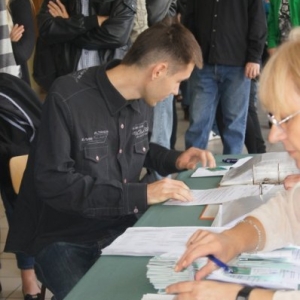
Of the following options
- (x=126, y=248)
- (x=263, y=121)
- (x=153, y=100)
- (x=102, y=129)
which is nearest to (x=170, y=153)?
(x=153, y=100)

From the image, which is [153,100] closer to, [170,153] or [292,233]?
[170,153]

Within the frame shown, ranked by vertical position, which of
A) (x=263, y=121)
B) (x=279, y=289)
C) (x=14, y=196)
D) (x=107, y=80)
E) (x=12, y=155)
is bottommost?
(x=263, y=121)

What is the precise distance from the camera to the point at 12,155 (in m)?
2.30

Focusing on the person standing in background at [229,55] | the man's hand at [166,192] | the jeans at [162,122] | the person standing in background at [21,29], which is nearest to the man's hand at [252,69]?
the person standing in background at [229,55]

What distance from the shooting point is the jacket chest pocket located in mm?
1818

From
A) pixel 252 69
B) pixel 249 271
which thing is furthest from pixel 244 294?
pixel 252 69

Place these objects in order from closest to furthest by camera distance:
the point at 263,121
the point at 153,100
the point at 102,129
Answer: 1. the point at 102,129
2. the point at 153,100
3. the point at 263,121

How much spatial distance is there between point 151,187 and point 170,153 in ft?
1.38

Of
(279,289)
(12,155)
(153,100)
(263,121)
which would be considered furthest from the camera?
(263,121)

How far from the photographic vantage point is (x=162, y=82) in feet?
6.38

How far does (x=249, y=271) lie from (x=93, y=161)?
0.75 metres

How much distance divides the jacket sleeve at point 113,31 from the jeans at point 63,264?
164 centimetres

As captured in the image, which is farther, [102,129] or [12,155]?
[12,155]

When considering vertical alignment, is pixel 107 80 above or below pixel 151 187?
above
